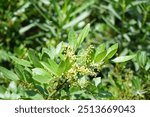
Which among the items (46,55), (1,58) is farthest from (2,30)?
(46,55)

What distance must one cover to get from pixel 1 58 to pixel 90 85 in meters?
1.02

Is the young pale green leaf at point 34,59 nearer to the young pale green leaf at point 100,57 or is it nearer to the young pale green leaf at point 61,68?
the young pale green leaf at point 61,68

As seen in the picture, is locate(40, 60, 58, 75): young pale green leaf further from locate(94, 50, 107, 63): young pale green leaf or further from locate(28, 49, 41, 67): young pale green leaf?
locate(94, 50, 107, 63): young pale green leaf

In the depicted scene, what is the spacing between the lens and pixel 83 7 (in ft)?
9.25

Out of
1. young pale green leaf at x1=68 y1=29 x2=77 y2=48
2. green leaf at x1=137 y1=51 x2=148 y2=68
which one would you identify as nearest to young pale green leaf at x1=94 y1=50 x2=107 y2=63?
young pale green leaf at x1=68 y1=29 x2=77 y2=48

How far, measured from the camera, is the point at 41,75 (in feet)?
5.53

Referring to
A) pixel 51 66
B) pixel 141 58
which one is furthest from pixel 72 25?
pixel 51 66

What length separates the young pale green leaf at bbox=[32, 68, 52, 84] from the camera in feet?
5.48

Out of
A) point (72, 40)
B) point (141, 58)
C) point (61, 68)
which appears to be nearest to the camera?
point (61, 68)

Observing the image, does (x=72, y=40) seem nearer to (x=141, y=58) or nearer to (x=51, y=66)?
(x=51, y=66)

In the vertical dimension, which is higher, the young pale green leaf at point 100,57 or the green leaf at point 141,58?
the green leaf at point 141,58

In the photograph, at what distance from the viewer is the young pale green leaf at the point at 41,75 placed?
1671mm

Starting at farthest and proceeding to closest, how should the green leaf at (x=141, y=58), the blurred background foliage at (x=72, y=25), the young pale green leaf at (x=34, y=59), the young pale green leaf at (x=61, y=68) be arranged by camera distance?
the blurred background foliage at (x=72, y=25) → the green leaf at (x=141, y=58) → the young pale green leaf at (x=34, y=59) → the young pale green leaf at (x=61, y=68)

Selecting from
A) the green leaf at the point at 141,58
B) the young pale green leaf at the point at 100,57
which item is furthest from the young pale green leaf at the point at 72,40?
the green leaf at the point at 141,58
